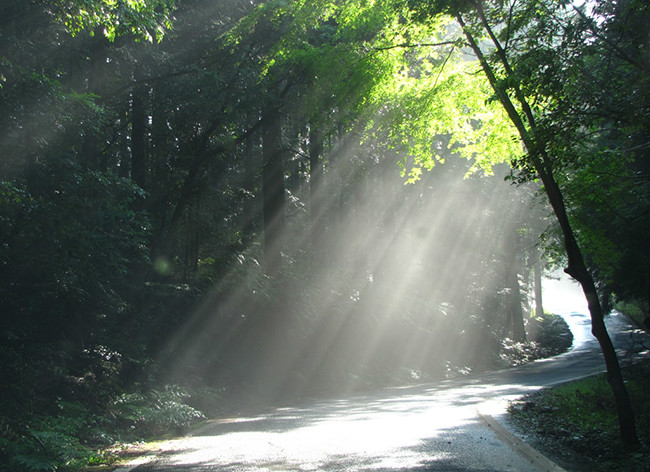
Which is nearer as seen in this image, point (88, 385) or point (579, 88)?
point (579, 88)

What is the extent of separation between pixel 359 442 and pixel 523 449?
2.27 m

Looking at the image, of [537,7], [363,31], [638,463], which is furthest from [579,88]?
[363,31]

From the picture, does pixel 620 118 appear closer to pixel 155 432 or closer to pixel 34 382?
pixel 155 432

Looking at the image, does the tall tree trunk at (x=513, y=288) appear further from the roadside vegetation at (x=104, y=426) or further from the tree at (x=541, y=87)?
the tree at (x=541, y=87)

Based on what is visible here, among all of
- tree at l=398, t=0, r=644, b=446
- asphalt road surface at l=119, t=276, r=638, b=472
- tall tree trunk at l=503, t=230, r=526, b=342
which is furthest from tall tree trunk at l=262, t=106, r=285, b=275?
tall tree trunk at l=503, t=230, r=526, b=342

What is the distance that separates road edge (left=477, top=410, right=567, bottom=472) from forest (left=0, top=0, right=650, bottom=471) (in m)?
1.33

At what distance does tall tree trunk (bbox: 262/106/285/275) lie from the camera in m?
22.2

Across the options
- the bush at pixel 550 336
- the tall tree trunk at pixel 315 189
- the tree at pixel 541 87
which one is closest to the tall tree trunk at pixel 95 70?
the tree at pixel 541 87

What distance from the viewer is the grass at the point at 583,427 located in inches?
297

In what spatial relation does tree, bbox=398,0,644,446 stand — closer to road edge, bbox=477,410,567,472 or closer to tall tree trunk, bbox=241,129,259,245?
Result: road edge, bbox=477,410,567,472

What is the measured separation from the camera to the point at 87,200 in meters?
12.5

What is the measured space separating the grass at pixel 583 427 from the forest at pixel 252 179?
0.73 meters

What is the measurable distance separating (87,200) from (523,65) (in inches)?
342

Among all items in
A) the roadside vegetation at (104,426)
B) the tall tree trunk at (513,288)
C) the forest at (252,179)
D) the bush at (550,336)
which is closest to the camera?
the roadside vegetation at (104,426)
